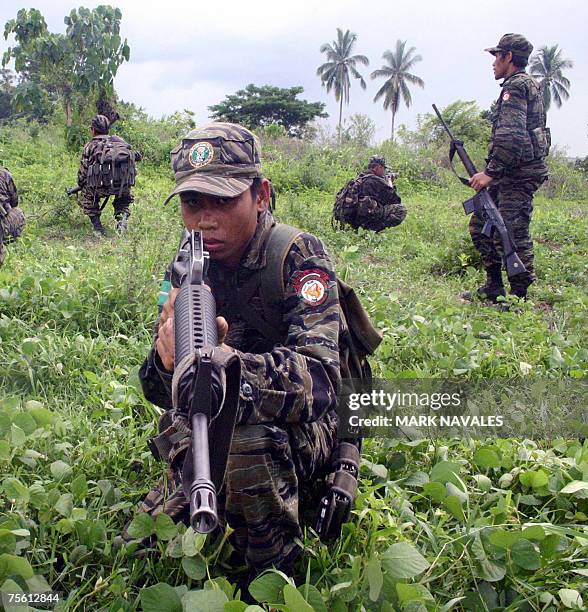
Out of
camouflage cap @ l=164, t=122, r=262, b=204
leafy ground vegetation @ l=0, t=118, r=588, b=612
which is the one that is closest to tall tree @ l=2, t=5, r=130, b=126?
leafy ground vegetation @ l=0, t=118, r=588, b=612

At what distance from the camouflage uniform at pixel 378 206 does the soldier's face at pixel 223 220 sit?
23.5 ft

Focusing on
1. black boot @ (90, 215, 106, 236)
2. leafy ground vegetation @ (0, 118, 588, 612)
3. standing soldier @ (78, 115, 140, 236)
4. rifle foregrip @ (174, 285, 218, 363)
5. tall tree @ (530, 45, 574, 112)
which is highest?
tall tree @ (530, 45, 574, 112)

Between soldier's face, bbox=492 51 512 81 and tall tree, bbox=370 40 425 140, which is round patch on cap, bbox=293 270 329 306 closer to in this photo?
soldier's face, bbox=492 51 512 81

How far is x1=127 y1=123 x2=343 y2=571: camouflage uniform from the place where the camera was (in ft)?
5.40

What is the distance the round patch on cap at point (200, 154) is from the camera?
1.97m

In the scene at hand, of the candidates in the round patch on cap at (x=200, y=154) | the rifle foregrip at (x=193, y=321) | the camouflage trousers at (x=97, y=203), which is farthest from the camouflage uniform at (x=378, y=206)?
the rifle foregrip at (x=193, y=321)

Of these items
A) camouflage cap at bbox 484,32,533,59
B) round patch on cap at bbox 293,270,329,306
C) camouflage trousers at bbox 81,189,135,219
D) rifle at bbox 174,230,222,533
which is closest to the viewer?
rifle at bbox 174,230,222,533

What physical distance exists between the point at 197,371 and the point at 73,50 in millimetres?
16700

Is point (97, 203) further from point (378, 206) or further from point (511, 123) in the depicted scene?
point (511, 123)

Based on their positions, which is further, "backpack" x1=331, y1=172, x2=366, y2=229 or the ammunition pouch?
"backpack" x1=331, y1=172, x2=366, y2=229

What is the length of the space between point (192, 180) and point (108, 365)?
1795mm

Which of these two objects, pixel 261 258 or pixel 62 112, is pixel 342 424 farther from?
pixel 62 112

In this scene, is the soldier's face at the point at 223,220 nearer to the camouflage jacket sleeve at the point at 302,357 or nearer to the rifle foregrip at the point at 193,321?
the camouflage jacket sleeve at the point at 302,357

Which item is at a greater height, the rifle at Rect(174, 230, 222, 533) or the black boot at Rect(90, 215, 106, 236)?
the black boot at Rect(90, 215, 106, 236)
